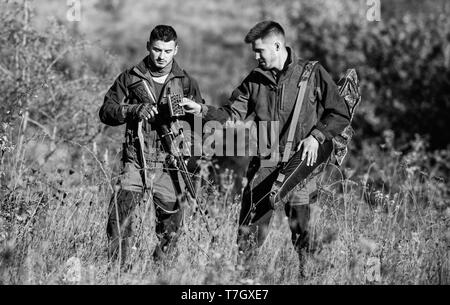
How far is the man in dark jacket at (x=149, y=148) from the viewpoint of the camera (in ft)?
17.5

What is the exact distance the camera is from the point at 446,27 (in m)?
16.1

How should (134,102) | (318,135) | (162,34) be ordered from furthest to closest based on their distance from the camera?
(134,102) → (162,34) → (318,135)

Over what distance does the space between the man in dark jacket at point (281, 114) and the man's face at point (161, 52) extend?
40 centimetres

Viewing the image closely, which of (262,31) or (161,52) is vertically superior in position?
(262,31)

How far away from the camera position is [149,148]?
5.41 m

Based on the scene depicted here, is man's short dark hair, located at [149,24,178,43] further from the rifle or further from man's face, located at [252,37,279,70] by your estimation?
man's face, located at [252,37,279,70]

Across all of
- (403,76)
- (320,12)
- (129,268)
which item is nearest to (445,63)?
(403,76)

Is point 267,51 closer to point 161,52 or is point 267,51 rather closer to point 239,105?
point 239,105

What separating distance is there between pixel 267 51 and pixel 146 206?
148 centimetres

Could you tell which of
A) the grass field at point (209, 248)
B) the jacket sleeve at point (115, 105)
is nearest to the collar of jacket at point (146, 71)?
the jacket sleeve at point (115, 105)

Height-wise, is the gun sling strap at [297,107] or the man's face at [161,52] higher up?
the man's face at [161,52]

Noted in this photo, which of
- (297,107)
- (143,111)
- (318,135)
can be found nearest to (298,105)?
(297,107)

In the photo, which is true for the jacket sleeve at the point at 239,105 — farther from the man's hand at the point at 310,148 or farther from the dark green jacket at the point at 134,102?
the man's hand at the point at 310,148

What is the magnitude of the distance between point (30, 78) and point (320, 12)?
11085 mm
